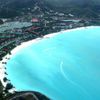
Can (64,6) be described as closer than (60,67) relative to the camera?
No

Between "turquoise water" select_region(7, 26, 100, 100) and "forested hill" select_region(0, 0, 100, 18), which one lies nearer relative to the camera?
"turquoise water" select_region(7, 26, 100, 100)

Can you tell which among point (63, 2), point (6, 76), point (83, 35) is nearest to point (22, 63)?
point (6, 76)

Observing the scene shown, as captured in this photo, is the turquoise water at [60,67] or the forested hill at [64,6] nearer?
the turquoise water at [60,67]

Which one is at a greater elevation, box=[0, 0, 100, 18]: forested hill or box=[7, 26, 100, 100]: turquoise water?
box=[0, 0, 100, 18]: forested hill

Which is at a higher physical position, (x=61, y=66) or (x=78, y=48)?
(x=78, y=48)

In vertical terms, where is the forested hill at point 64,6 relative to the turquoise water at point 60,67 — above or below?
above

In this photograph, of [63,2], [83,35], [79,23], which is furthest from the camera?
[63,2]

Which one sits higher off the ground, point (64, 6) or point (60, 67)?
point (64, 6)

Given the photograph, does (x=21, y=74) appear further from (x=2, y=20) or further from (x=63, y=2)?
(x=63, y=2)
